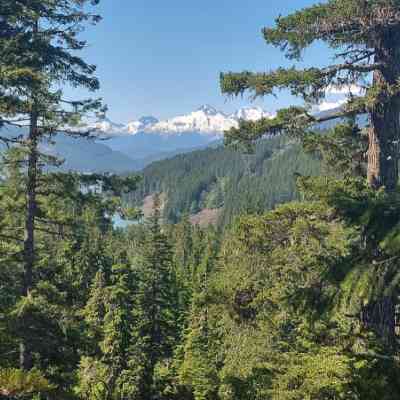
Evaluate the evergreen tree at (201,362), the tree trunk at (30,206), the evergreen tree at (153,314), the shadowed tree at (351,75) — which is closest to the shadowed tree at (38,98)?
the tree trunk at (30,206)

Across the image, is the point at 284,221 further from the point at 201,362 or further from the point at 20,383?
the point at 201,362

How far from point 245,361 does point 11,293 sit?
249 inches

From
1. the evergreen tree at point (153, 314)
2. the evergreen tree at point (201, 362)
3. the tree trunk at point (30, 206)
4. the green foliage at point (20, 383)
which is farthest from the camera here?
the evergreen tree at point (153, 314)

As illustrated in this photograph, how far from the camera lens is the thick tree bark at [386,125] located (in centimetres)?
870

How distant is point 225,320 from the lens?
1060cm

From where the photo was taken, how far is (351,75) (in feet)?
29.8

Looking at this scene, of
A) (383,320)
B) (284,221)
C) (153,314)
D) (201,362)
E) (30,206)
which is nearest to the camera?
(383,320)

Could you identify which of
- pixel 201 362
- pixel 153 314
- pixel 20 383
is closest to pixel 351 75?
pixel 20 383

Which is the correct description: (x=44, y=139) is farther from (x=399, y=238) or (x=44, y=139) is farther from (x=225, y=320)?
(x=399, y=238)

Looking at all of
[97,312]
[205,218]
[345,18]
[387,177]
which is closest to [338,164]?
[387,177]

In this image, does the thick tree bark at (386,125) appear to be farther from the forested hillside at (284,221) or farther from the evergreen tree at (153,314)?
the evergreen tree at (153,314)

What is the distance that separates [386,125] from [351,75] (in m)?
1.30

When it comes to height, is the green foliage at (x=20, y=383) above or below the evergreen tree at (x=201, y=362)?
above

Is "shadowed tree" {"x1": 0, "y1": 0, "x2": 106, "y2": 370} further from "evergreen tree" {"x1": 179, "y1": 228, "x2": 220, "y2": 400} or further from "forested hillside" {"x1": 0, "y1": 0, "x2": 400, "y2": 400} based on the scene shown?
"evergreen tree" {"x1": 179, "y1": 228, "x2": 220, "y2": 400}
